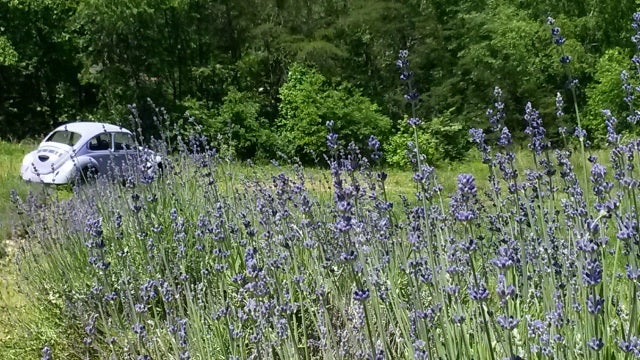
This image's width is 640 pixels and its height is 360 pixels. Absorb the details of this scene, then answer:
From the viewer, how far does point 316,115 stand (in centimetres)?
1798

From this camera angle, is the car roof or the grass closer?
the grass

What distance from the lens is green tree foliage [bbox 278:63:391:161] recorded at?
17.9m

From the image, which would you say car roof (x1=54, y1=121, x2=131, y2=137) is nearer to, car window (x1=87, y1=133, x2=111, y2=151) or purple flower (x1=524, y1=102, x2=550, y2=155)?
car window (x1=87, y1=133, x2=111, y2=151)

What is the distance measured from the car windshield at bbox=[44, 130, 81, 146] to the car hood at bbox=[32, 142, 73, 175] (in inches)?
10.0

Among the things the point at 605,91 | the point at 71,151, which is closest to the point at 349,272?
the point at 71,151

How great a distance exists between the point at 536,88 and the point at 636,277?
57.4ft

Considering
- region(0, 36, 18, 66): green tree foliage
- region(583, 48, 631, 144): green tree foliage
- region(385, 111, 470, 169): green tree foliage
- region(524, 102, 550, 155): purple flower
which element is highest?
region(0, 36, 18, 66): green tree foliage

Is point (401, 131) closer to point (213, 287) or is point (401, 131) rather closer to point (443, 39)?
point (443, 39)

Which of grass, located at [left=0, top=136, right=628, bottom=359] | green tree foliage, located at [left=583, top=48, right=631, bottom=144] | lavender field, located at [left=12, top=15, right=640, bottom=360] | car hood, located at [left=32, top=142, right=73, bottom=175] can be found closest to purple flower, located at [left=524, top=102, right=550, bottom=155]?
lavender field, located at [left=12, top=15, right=640, bottom=360]

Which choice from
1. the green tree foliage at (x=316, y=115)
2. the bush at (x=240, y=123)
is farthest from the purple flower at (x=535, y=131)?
the green tree foliage at (x=316, y=115)

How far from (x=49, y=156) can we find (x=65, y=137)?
104 centimetres

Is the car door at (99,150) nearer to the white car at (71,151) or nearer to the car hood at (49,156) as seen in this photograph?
the white car at (71,151)

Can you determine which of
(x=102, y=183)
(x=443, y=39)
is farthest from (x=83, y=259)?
(x=443, y=39)

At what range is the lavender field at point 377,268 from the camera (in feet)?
6.38
